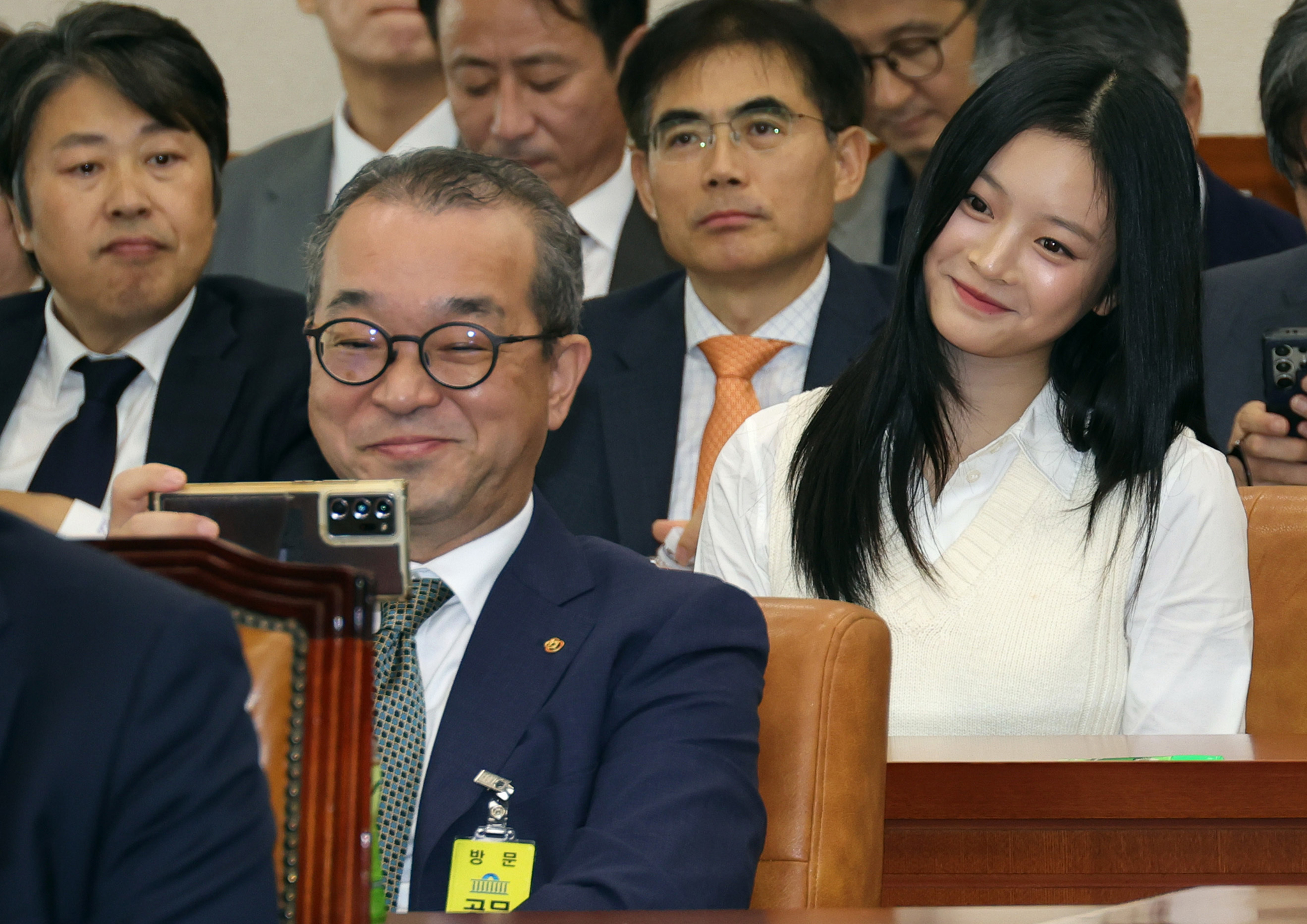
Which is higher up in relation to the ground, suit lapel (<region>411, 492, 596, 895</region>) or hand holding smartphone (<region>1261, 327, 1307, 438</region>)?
hand holding smartphone (<region>1261, 327, 1307, 438</region>)

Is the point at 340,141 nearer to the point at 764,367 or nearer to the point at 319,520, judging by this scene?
the point at 764,367

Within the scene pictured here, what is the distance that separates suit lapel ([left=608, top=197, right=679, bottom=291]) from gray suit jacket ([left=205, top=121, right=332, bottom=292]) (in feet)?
1.98

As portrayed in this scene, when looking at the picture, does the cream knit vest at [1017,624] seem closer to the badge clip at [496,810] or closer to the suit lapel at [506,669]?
the suit lapel at [506,669]

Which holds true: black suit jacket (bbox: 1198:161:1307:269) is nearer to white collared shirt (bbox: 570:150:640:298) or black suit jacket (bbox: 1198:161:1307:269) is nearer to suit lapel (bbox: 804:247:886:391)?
suit lapel (bbox: 804:247:886:391)

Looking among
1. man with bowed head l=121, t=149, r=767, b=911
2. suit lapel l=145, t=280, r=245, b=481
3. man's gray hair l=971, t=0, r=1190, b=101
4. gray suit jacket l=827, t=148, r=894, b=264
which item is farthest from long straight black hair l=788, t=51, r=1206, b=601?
gray suit jacket l=827, t=148, r=894, b=264

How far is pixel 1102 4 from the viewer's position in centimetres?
282

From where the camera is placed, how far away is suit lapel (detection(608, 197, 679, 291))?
3039 mm

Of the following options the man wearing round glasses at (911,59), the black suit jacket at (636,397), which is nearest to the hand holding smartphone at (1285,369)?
the black suit jacket at (636,397)

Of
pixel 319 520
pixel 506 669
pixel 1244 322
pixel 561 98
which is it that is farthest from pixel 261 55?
pixel 319 520

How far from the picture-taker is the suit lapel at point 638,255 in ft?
9.97

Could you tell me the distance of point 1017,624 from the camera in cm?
192

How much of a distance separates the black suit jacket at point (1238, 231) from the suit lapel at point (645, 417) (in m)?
1.02

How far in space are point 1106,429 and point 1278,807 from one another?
60 centimetres

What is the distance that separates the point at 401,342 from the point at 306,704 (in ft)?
2.38
